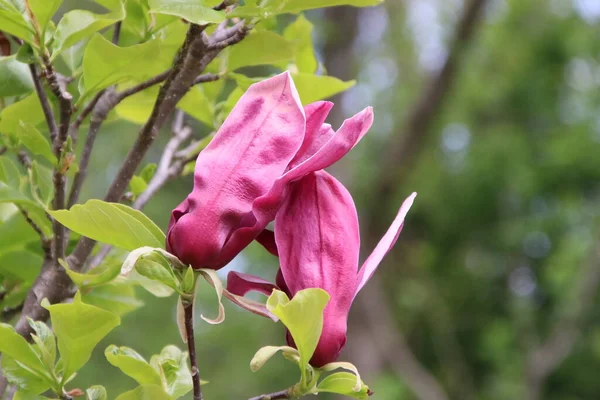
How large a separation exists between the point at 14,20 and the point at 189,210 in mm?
175

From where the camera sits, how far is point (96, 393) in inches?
19.4

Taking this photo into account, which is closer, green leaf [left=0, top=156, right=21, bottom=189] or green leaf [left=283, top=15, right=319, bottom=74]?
green leaf [left=0, top=156, right=21, bottom=189]

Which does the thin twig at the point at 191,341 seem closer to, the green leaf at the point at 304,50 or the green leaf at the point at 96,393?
the green leaf at the point at 96,393

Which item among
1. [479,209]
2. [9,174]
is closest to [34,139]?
[9,174]

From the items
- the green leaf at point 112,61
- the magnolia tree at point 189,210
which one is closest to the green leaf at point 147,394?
the magnolia tree at point 189,210

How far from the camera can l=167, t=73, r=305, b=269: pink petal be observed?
1.40 ft

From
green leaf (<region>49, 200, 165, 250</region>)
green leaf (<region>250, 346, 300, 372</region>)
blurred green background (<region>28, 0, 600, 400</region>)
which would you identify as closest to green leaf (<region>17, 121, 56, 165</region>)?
green leaf (<region>49, 200, 165, 250</region>)

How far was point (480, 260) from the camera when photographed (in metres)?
7.22

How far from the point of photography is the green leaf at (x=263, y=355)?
1.42ft

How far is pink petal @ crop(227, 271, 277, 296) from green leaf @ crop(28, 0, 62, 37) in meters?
0.20

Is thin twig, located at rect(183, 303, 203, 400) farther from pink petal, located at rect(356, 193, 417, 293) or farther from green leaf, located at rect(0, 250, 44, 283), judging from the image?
green leaf, located at rect(0, 250, 44, 283)

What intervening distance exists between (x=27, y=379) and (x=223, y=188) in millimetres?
185

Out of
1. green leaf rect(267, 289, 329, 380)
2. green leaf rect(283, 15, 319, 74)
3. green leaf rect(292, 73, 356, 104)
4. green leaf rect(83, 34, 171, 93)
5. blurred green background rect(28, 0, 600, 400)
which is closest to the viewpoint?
green leaf rect(267, 289, 329, 380)

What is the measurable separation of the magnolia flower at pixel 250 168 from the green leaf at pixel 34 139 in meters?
0.17
